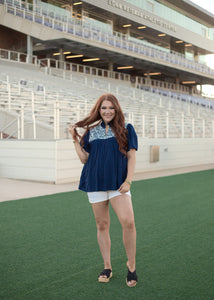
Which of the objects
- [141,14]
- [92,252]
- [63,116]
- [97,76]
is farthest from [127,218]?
[141,14]

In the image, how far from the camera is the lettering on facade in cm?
3737

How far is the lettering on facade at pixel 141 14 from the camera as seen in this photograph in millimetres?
Answer: 37372

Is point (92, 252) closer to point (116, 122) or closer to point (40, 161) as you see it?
point (116, 122)

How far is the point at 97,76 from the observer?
114 feet

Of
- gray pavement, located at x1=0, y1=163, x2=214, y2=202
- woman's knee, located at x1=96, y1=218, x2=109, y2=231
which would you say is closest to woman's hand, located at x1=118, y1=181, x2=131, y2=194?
woman's knee, located at x1=96, y1=218, x2=109, y2=231

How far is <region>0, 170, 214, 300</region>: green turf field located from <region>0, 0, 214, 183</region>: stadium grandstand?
11.8 ft

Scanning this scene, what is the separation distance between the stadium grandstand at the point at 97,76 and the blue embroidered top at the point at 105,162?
6.45m

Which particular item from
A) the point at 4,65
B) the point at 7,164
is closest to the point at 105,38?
the point at 4,65

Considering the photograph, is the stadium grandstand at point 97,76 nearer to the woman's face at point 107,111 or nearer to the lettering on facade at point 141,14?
the lettering on facade at point 141,14

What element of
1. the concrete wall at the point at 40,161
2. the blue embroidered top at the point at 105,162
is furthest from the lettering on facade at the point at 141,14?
the blue embroidered top at the point at 105,162

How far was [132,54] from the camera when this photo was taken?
36.1m

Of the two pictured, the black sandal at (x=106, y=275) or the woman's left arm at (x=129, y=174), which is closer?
the woman's left arm at (x=129, y=174)

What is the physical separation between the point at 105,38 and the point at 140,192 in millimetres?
27121

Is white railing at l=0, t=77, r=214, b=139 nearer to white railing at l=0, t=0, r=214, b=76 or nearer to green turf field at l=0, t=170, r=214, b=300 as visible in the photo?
green turf field at l=0, t=170, r=214, b=300
